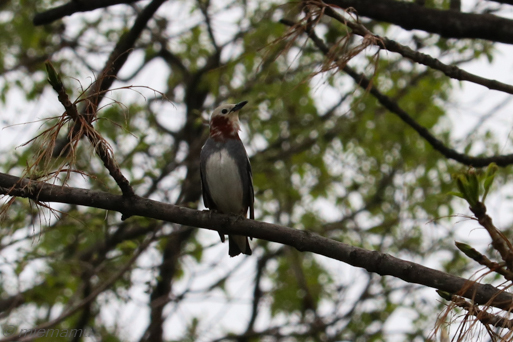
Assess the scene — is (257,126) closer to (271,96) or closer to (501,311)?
(271,96)

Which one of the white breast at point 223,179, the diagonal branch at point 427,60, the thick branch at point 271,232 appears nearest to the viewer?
the thick branch at point 271,232

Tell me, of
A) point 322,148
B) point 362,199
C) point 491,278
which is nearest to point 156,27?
point 322,148

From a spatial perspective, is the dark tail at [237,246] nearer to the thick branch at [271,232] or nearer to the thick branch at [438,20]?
the thick branch at [271,232]

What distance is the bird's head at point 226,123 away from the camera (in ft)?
19.2

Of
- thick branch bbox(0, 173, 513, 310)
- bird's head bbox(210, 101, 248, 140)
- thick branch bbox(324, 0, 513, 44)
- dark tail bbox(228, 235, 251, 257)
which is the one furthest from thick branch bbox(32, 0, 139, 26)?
dark tail bbox(228, 235, 251, 257)

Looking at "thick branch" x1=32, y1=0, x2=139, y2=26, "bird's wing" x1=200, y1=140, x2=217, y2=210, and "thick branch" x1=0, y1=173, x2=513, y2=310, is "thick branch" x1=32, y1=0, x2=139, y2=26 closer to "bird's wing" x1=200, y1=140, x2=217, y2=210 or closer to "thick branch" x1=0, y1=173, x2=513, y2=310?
"bird's wing" x1=200, y1=140, x2=217, y2=210

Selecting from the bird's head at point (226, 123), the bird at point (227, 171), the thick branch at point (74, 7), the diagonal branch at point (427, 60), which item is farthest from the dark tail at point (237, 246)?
the diagonal branch at point (427, 60)

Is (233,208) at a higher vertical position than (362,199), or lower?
lower

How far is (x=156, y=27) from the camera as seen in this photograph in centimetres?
970

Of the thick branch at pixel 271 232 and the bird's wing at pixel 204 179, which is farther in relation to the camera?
the bird's wing at pixel 204 179

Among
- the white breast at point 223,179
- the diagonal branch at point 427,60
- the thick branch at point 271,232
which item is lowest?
the thick branch at point 271,232

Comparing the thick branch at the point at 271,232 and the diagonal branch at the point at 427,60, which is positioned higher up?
the diagonal branch at the point at 427,60

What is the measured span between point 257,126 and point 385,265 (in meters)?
6.01

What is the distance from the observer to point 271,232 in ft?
11.3
